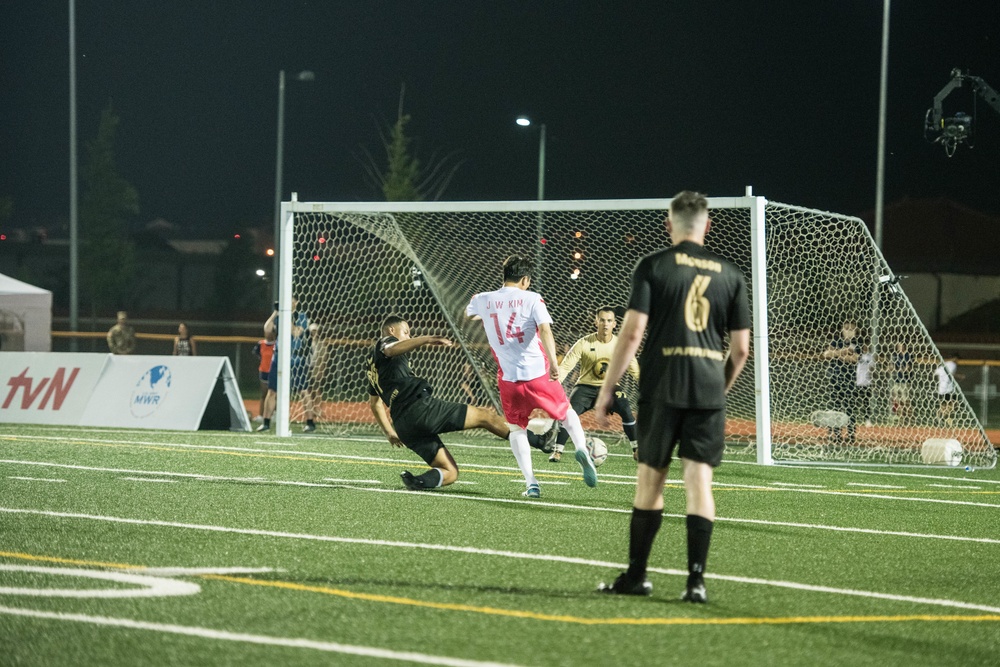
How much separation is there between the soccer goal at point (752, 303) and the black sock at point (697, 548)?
8747 millimetres

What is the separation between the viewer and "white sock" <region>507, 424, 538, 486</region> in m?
10.7

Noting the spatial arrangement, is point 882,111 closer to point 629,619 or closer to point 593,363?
point 593,363

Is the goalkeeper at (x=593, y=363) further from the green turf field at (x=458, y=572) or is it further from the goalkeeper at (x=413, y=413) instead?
the goalkeeper at (x=413, y=413)

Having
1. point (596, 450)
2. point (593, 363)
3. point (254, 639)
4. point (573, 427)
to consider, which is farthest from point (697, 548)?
point (593, 363)

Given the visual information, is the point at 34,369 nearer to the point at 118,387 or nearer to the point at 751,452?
the point at 118,387

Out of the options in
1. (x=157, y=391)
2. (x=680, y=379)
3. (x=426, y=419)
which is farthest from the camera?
(x=157, y=391)

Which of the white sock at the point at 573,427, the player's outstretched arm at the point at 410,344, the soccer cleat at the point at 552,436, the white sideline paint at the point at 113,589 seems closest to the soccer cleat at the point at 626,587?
the white sideline paint at the point at 113,589

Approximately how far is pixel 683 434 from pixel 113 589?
2771 mm

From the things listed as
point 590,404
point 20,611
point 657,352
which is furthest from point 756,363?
point 20,611

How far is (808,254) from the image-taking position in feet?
55.1

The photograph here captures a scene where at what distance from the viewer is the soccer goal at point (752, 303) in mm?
16031

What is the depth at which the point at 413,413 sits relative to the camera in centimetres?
1066

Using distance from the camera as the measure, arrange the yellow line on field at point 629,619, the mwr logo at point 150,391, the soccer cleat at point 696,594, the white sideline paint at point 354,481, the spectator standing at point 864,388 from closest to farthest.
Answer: the yellow line on field at point 629,619, the soccer cleat at point 696,594, the white sideline paint at point 354,481, the spectator standing at point 864,388, the mwr logo at point 150,391

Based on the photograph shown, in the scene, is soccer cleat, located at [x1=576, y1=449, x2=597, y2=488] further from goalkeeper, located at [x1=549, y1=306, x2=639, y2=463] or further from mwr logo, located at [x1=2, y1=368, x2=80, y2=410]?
mwr logo, located at [x1=2, y1=368, x2=80, y2=410]
